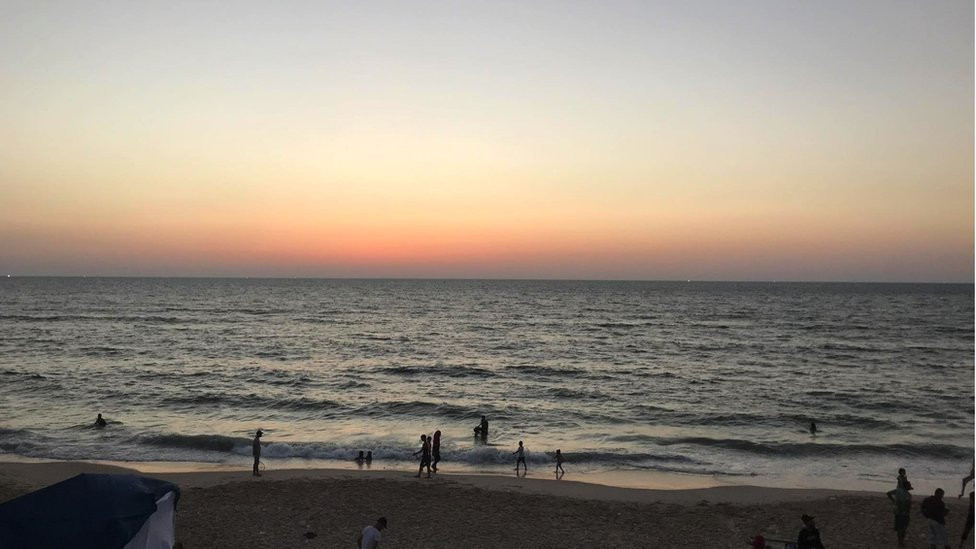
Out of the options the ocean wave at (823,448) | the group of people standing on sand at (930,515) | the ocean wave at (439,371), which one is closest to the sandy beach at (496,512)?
the group of people standing on sand at (930,515)

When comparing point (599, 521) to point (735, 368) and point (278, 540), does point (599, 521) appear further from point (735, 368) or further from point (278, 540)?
point (735, 368)

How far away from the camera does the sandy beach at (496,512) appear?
14.8 metres

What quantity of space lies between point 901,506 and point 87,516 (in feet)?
51.1

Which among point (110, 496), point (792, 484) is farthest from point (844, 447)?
point (110, 496)

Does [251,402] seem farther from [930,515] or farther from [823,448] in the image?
[930,515]

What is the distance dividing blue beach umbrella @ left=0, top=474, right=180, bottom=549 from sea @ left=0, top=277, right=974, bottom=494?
A: 1249 centimetres

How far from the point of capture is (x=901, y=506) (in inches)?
559

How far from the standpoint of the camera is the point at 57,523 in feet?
31.0

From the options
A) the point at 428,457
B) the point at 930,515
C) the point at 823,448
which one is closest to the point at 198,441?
the point at 428,457

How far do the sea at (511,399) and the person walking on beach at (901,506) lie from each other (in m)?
6.99

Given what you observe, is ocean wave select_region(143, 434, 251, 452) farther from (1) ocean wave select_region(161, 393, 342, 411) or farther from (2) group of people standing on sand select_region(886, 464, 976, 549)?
(2) group of people standing on sand select_region(886, 464, 976, 549)

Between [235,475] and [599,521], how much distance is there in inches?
457

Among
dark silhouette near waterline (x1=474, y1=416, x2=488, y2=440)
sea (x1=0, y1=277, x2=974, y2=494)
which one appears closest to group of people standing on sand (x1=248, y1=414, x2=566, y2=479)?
sea (x1=0, y1=277, x2=974, y2=494)

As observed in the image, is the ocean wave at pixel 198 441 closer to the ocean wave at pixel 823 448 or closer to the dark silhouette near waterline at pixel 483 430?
the dark silhouette near waterline at pixel 483 430
